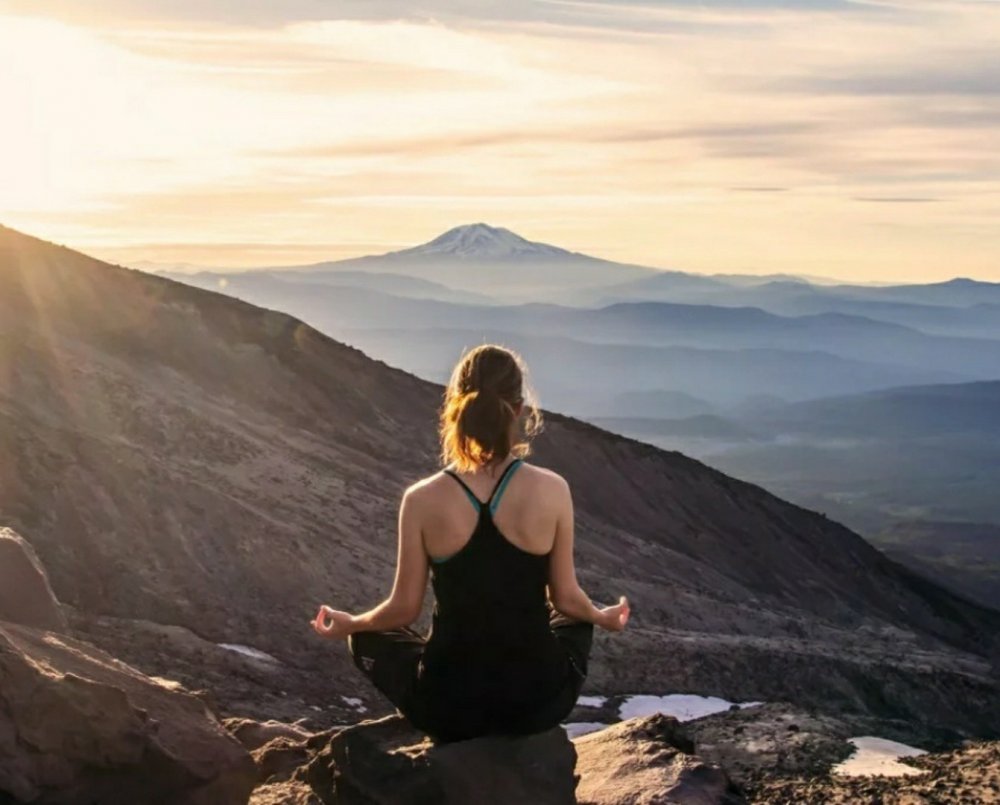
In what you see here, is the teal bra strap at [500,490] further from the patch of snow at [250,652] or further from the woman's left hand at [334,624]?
the patch of snow at [250,652]

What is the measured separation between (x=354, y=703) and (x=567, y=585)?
19144 millimetres

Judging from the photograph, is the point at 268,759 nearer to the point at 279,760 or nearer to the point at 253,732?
the point at 279,760

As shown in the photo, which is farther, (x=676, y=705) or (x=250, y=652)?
(x=676, y=705)

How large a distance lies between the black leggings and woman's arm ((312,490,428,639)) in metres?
0.11

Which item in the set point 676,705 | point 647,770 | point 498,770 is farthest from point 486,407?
point 676,705

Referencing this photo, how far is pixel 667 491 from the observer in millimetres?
72938

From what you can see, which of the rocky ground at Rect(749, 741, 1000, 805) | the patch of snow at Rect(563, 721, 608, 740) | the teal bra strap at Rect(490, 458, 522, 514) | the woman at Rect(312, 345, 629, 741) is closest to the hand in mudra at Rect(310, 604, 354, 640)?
the woman at Rect(312, 345, 629, 741)

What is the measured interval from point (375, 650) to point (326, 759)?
Answer: 1.17m

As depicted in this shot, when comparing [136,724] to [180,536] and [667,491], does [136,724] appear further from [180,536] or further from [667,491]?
[667,491]

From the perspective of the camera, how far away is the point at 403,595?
284 inches

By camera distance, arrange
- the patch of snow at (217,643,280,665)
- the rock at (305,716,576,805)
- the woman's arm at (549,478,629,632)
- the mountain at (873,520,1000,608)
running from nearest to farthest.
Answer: the woman's arm at (549,478,629,632) → the rock at (305,716,576,805) → the patch of snow at (217,643,280,665) → the mountain at (873,520,1000,608)

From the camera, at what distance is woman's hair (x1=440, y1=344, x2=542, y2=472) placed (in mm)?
6824

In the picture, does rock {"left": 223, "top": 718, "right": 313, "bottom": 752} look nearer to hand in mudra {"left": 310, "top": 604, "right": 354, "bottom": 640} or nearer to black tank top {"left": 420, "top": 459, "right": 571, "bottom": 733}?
hand in mudra {"left": 310, "top": 604, "right": 354, "bottom": 640}

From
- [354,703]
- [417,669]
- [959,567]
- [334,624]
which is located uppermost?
[334,624]
